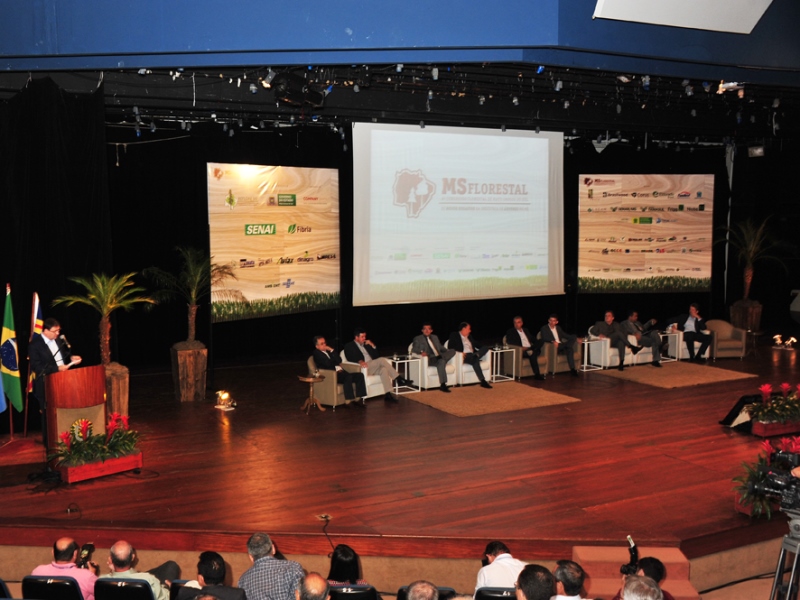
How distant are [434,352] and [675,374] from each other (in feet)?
11.1

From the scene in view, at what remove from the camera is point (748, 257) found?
14.8 meters

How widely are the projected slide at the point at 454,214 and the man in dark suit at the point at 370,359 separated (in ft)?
4.62

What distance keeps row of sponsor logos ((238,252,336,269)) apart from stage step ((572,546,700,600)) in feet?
22.6

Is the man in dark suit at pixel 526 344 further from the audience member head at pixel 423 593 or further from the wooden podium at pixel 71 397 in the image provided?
the audience member head at pixel 423 593

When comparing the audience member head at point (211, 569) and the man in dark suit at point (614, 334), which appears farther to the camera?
the man in dark suit at point (614, 334)

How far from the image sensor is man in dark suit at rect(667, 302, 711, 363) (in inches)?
497

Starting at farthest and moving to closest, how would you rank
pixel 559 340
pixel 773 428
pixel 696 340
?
pixel 696 340 → pixel 559 340 → pixel 773 428

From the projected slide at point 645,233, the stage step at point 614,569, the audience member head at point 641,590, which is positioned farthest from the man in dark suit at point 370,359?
the audience member head at point 641,590

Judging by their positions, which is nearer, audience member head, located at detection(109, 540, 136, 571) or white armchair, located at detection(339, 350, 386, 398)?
audience member head, located at detection(109, 540, 136, 571)

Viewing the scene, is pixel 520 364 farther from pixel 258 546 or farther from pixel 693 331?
pixel 258 546

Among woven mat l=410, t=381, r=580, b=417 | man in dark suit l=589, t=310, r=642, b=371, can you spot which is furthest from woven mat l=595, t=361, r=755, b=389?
woven mat l=410, t=381, r=580, b=417

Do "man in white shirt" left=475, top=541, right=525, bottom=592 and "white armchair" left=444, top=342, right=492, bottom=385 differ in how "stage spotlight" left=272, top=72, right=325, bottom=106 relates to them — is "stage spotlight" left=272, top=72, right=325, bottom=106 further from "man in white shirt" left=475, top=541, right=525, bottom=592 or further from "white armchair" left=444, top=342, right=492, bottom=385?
"man in white shirt" left=475, top=541, right=525, bottom=592

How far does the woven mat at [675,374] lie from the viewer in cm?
1105

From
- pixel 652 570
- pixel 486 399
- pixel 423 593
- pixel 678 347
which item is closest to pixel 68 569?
pixel 423 593
